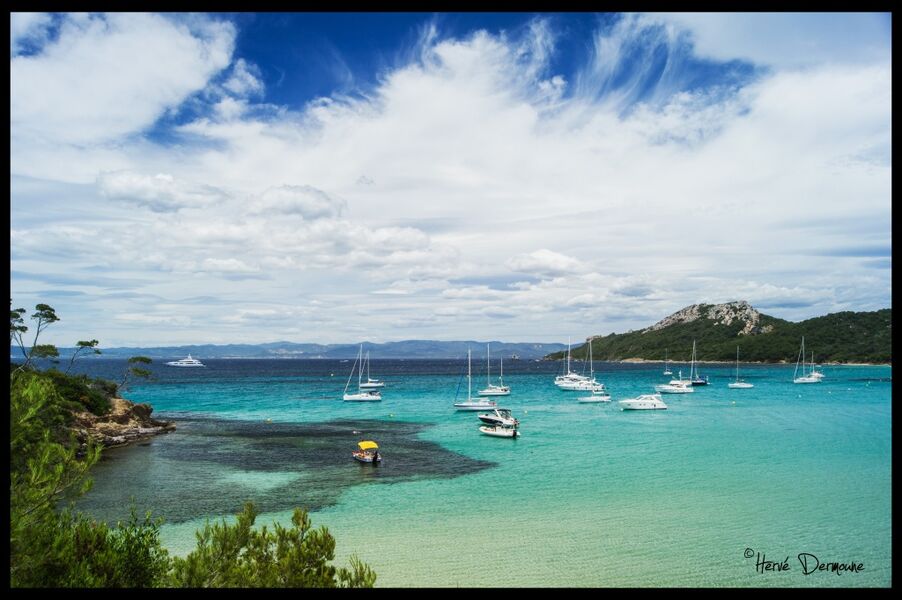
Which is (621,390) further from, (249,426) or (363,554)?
(363,554)

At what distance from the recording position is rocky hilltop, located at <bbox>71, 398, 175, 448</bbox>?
3947 centimetres

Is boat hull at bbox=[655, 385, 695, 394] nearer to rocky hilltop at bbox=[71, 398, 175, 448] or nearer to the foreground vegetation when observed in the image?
rocky hilltop at bbox=[71, 398, 175, 448]

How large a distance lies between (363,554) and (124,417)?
34.0m

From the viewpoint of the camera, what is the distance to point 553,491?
2795 cm

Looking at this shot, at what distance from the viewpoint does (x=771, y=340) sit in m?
160

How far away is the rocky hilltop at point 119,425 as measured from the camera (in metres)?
39.5

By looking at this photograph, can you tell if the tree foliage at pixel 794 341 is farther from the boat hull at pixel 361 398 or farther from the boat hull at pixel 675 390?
the boat hull at pixel 361 398

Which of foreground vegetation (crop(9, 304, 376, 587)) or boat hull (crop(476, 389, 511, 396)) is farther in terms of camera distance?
boat hull (crop(476, 389, 511, 396))

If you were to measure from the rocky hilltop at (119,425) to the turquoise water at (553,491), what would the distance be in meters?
1.97

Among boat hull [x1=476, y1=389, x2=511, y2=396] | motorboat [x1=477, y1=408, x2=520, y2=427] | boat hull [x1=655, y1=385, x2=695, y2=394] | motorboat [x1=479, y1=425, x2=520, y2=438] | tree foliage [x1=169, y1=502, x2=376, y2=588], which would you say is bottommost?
boat hull [x1=655, y1=385, x2=695, y2=394]

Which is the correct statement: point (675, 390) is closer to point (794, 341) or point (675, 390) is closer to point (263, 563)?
point (263, 563)

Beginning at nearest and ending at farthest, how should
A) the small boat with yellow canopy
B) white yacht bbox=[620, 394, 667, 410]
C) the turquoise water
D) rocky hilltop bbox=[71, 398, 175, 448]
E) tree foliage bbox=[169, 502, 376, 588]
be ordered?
tree foliage bbox=[169, 502, 376, 588] < the turquoise water < the small boat with yellow canopy < rocky hilltop bbox=[71, 398, 175, 448] < white yacht bbox=[620, 394, 667, 410]

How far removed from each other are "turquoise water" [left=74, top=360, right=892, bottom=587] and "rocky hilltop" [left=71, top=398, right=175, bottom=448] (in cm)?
197

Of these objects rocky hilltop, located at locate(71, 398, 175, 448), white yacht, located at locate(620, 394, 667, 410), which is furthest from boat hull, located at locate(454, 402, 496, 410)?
rocky hilltop, located at locate(71, 398, 175, 448)
